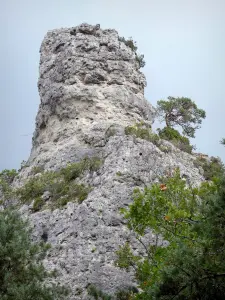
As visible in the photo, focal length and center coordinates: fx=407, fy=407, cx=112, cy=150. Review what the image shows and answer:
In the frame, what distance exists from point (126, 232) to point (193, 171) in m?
8.35

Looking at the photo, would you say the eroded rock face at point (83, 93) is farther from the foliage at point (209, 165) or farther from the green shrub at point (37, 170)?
the foliage at point (209, 165)

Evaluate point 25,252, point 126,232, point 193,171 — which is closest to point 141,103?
point 193,171

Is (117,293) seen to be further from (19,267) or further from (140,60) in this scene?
(140,60)

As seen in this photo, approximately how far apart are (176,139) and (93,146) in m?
7.43

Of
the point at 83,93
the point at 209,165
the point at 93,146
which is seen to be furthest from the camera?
the point at 83,93

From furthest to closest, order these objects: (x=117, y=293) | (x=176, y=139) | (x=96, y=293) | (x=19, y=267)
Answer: (x=176, y=139) < (x=117, y=293) < (x=96, y=293) < (x=19, y=267)

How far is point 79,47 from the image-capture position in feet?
107

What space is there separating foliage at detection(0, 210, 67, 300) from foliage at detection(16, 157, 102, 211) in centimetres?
781

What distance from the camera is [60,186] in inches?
854

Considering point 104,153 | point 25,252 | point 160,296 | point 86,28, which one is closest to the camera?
point 160,296

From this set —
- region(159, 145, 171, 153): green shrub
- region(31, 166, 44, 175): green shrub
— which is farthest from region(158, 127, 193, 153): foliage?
region(31, 166, 44, 175): green shrub

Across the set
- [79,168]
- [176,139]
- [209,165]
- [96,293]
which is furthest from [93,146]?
[96,293]

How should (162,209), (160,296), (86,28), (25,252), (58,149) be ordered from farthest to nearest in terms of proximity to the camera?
(86,28), (58,149), (162,209), (25,252), (160,296)

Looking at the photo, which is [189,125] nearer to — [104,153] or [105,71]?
[105,71]
